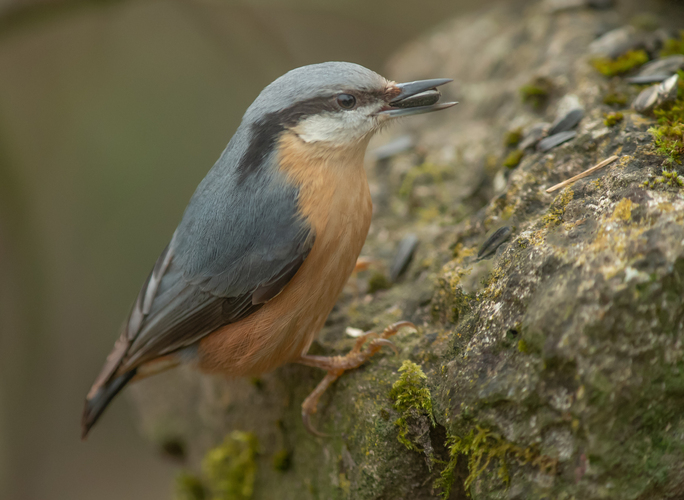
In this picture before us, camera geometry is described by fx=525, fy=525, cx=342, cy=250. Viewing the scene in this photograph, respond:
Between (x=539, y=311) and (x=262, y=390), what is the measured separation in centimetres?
190

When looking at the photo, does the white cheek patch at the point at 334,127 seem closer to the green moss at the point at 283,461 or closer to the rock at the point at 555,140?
→ the rock at the point at 555,140

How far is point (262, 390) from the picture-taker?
3.04 meters

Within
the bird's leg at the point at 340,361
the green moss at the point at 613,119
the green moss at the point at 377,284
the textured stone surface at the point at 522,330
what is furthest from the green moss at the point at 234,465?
the green moss at the point at 613,119

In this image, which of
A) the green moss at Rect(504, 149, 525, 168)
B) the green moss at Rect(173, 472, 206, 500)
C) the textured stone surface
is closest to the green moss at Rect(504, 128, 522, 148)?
the textured stone surface

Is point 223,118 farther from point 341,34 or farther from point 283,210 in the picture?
point 283,210

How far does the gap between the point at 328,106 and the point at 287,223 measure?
576 millimetres

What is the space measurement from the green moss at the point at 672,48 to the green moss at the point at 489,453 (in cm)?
233

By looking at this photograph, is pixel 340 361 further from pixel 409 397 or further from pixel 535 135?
pixel 535 135

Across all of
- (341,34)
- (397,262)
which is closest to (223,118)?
(341,34)

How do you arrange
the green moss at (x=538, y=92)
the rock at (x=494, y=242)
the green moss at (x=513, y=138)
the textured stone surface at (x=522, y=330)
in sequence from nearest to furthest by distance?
the textured stone surface at (x=522, y=330) < the rock at (x=494, y=242) < the green moss at (x=513, y=138) < the green moss at (x=538, y=92)

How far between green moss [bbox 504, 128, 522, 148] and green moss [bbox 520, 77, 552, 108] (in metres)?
0.34

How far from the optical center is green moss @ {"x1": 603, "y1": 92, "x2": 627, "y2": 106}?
2541mm

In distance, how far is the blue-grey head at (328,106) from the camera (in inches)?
93.8

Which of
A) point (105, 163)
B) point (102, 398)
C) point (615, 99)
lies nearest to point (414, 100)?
point (615, 99)
